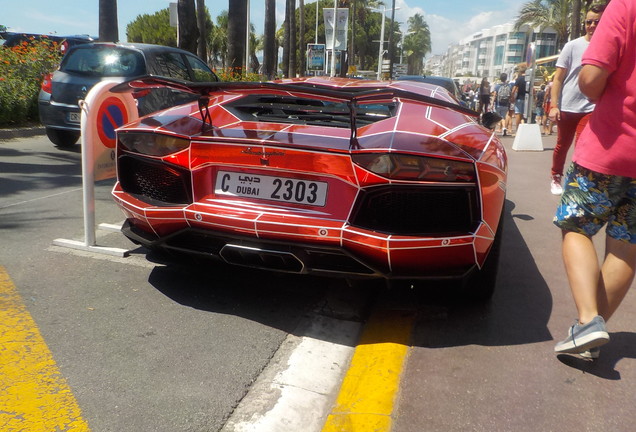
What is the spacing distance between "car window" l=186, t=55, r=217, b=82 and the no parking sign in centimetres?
547

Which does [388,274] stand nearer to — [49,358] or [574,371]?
[574,371]

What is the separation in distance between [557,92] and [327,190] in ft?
12.5

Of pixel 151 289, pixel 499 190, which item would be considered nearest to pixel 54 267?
pixel 151 289

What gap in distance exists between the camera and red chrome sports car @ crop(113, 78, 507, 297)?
2590 mm

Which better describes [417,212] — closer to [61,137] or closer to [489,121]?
[489,121]

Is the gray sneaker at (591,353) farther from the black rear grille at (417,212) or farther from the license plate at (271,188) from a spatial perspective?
the license plate at (271,188)

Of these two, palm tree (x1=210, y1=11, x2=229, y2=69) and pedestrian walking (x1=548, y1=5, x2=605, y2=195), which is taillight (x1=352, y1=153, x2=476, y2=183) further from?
palm tree (x1=210, y1=11, x2=229, y2=69)

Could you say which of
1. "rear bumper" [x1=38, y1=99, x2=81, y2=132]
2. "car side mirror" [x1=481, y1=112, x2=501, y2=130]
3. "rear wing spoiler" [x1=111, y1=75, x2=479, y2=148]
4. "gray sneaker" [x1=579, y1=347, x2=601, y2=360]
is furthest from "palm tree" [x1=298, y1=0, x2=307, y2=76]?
"gray sneaker" [x1=579, y1=347, x2=601, y2=360]

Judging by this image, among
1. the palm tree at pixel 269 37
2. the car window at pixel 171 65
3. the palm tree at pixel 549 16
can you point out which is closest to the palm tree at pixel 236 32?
the palm tree at pixel 269 37

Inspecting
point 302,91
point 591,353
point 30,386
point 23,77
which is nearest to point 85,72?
point 23,77

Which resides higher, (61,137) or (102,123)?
(102,123)

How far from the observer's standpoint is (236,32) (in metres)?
16.2

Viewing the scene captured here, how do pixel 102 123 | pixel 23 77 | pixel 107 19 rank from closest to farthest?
pixel 102 123
pixel 23 77
pixel 107 19

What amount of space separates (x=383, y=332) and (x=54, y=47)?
40.2ft
